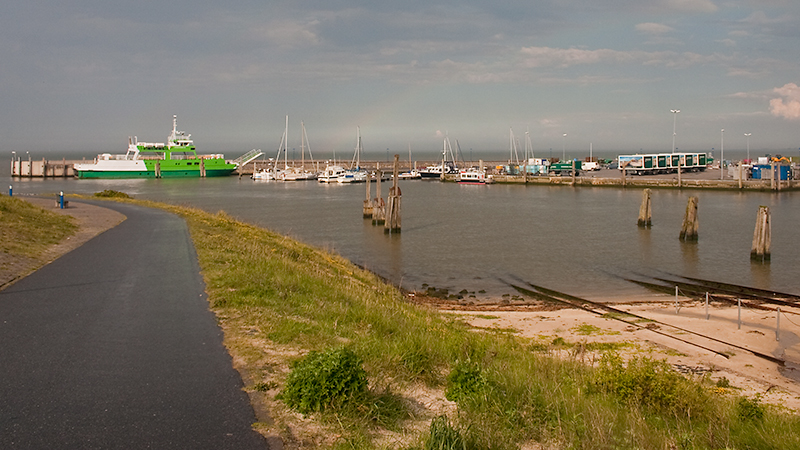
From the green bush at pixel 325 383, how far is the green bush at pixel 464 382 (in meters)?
1.08

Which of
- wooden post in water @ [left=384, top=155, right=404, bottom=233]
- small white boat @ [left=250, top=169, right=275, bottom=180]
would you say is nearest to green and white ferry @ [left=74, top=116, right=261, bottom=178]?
small white boat @ [left=250, top=169, right=275, bottom=180]

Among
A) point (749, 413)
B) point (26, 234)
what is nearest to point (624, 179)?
point (26, 234)

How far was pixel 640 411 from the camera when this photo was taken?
7.59 meters

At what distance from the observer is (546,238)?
39312 mm

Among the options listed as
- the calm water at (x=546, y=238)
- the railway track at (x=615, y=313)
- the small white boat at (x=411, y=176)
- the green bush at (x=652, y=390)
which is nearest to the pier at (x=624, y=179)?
the calm water at (x=546, y=238)

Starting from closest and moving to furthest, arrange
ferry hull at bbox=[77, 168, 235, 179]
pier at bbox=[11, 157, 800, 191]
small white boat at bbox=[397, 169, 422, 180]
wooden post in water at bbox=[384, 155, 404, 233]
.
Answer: wooden post in water at bbox=[384, 155, 404, 233] → pier at bbox=[11, 157, 800, 191] → ferry hull at bbox=[77, 168, 235, 179] → small white boat at bbox=[397, 169, 422, 180]

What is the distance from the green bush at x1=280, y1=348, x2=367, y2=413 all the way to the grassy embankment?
10530 millimetres

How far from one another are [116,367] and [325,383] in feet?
10.1

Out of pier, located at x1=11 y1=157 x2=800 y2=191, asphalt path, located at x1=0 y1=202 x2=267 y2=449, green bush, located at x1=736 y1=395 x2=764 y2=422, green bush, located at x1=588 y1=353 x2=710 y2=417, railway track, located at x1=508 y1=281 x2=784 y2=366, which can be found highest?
pier, located at x1=11 y1=157 x2=800 y2=191

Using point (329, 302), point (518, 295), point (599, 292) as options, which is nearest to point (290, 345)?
point (329, 302)

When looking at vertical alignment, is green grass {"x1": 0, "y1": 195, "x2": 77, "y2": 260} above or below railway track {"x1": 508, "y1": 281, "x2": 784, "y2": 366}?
A: above

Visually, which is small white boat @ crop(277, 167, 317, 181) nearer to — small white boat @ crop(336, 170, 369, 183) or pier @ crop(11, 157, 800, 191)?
small white boat @ crop(336, 170, 369, 183)

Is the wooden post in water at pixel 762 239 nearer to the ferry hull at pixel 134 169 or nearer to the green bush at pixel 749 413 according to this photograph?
the green bush at pixel 749 413

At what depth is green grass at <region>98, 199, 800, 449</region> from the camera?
6.34 metres
